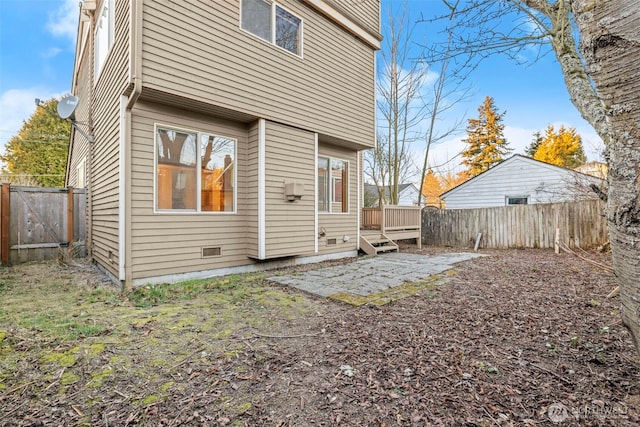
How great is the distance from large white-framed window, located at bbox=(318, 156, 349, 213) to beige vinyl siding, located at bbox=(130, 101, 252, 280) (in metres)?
2.18

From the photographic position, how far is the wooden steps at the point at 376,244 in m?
8.04

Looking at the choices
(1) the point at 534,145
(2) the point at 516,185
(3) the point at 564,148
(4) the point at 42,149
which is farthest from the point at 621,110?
(1) the point at 534,145

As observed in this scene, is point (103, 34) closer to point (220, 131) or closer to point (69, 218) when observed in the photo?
point (220, 131)

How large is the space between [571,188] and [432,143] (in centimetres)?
503

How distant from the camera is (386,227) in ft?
29.0

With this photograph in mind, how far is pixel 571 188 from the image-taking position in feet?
31.0

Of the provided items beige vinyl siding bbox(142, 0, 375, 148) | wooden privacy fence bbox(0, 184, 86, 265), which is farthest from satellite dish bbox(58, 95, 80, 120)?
beige vinyl siding bbox(142, 0, 375, 148)

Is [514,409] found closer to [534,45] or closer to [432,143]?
[534,45]

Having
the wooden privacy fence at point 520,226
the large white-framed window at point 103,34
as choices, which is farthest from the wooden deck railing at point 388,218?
the large white-framed window at point 103,34

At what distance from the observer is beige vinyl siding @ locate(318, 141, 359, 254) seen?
722cm

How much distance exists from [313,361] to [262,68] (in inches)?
203

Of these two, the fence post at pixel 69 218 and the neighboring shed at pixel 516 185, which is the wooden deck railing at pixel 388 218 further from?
the fence post at pixel 69 218

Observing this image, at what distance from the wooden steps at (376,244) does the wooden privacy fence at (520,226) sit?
3.20 meters

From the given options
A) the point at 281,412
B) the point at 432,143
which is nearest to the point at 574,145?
the point at 432,143
